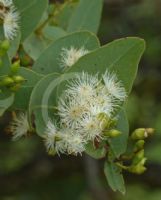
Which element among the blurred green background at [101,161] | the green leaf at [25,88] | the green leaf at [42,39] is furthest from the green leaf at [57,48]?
the blurred green background at [101,161]

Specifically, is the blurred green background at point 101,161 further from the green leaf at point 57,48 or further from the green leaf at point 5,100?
the green leaf at point 5,100

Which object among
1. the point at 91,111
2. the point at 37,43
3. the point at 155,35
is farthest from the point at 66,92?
the point at 155,35

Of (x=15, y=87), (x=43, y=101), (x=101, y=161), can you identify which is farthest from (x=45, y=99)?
(x=101, y=161)

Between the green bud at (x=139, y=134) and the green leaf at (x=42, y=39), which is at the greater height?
the green leaf at (x=42, y=39)

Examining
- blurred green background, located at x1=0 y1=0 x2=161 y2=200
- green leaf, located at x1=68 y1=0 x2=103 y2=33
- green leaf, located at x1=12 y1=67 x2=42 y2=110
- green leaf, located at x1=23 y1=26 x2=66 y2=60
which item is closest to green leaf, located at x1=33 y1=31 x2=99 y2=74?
green leaf, located at x1=12 y1=67 x2=42 y2=110

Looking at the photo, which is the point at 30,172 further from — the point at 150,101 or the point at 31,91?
the point at 31,91
